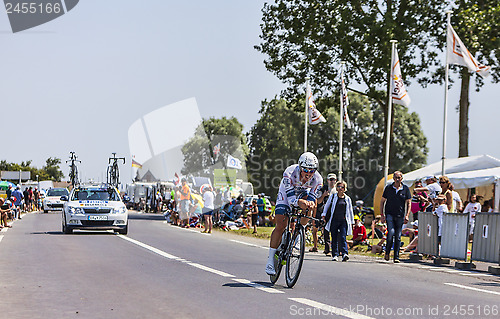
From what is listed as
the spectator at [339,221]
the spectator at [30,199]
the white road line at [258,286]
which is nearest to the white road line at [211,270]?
the white road line at [258,286]

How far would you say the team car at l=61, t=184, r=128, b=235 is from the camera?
23.3 meters

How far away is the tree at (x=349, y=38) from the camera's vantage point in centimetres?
4100

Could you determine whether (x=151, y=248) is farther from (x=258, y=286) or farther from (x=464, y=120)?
(x=464, y=120)

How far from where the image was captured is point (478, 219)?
51.6ft

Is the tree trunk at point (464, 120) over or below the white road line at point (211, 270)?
A: over

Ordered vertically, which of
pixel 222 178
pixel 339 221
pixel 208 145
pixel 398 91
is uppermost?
pixel 208 145

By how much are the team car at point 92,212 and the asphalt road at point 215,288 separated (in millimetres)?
6137

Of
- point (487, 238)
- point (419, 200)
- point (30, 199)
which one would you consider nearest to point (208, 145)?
point (30, 199)

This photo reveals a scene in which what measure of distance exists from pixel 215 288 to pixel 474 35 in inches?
1227

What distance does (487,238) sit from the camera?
50.1 feet

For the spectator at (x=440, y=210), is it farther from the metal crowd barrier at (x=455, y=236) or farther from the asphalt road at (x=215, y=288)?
the asphalt road at (x=215, y=288)

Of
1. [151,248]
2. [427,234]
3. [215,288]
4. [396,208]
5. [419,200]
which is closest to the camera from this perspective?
[215,288]

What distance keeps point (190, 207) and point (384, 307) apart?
24.3 metres

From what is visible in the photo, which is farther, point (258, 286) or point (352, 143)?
point (352, 143)
